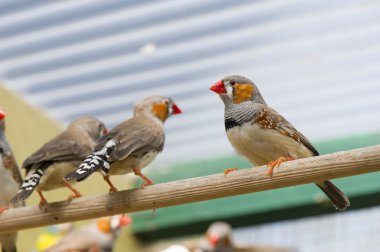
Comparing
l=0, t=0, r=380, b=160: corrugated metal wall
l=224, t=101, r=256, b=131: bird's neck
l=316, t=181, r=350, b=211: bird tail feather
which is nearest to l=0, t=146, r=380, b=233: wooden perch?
l=224, t=101, r=256, b=131: bird's neck

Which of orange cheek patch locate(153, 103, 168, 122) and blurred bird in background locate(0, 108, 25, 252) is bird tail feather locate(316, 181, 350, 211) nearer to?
orange cheek patch locate(153, 103, 168, 122)

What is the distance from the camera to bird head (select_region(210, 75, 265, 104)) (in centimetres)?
340

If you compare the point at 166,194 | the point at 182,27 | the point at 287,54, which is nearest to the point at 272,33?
the point at 287,54

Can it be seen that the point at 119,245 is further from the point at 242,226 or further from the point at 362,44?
the point at 362,44

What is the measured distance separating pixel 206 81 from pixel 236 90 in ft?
6.06

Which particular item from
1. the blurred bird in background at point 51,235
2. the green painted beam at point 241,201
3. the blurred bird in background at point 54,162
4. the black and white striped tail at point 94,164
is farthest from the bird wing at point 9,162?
the green painted beam at point 241,201

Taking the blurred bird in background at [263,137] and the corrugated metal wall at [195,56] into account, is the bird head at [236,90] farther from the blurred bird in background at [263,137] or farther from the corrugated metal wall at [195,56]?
the corrugated metal wall at [195,56]

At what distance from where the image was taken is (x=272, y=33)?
4.82 m

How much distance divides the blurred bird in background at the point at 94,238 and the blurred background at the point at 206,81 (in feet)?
3.11

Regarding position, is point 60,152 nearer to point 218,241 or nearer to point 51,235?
point 218,241

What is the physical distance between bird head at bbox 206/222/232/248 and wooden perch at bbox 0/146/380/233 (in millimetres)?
1821

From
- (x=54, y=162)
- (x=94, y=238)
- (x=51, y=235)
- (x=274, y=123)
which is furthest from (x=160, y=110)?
(x=51, y=235)

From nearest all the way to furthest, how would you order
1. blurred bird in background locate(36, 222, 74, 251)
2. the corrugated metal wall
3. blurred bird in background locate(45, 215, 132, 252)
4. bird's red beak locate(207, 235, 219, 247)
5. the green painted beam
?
blurred bird in background locate(45, 215, 132, 252)
the corrugated metal wall
bird's red beak locate(207, 235, 219, 247)
blurred bird in background locate(36, 222, 74, 251)
the green painted beam

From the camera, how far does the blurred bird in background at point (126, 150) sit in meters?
3.15
